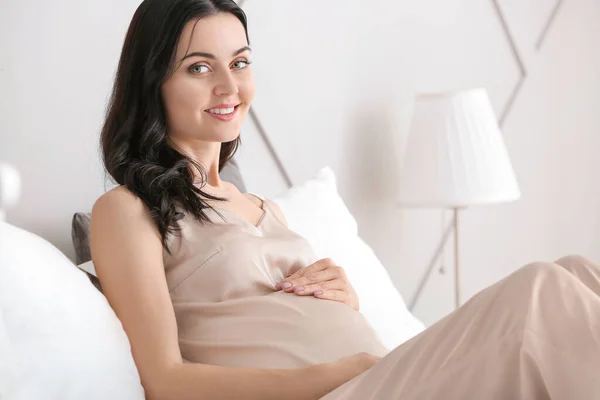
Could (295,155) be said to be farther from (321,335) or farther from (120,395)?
(120,395)

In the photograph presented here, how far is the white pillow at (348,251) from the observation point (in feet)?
5.92

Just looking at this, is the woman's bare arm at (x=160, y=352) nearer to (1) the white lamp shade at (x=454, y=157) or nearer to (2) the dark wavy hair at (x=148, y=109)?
(2) the dark wavy hair at (x=148, y=109)

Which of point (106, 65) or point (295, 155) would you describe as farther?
point (295, 155)

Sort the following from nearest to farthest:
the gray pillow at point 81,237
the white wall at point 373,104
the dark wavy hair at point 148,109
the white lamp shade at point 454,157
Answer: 1. the dark wavy hair at point 148,109
2. the gray pillow at point 81,237
3. the white wall at point 373,104
4. the white lamp shade at point 454,157

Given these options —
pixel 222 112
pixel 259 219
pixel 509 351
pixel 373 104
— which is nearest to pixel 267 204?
pixel 259 219

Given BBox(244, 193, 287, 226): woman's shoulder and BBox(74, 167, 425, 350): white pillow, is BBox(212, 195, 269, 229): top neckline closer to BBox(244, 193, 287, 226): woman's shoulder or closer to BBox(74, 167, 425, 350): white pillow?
BBox(244, 193, 287, 226): woman's shoulder

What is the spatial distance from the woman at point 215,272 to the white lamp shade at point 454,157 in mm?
848

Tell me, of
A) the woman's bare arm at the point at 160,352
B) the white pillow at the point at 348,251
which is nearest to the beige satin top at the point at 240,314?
the woman's bare arm at the point at 160,352

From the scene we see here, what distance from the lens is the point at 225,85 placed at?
1492 millimetres

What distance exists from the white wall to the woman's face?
1.05 ft

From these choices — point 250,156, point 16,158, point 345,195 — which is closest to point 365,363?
point 16,158

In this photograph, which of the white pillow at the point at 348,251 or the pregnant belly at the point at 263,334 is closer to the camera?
the pregnant belly at the point at 263,334

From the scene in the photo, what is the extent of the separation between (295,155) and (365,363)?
3.50 ft

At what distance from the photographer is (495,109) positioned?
295cm
